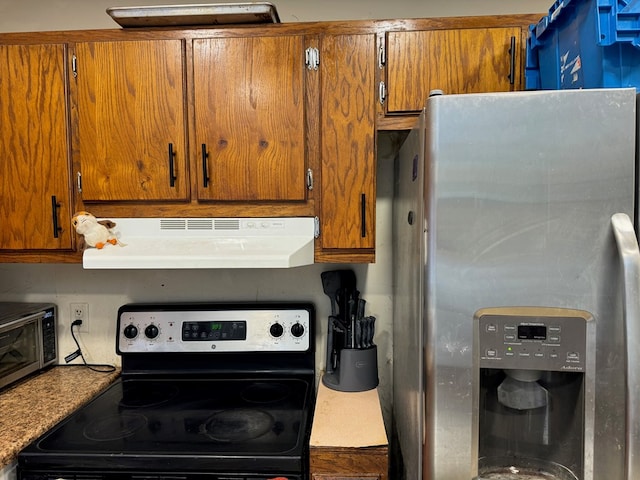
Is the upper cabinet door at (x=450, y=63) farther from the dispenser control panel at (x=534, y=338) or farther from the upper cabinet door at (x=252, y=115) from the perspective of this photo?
the dispenser control panel at (x=534, y=338)

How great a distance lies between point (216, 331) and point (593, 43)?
1.55m

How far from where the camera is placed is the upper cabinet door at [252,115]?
144 cm

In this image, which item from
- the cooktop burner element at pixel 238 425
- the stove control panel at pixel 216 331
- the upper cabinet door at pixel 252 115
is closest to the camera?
the cooktop burner element at pixel 238 425

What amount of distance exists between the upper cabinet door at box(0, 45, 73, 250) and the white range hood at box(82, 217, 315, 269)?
0.24 meters

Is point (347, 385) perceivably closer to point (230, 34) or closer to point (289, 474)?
point (289, 474)

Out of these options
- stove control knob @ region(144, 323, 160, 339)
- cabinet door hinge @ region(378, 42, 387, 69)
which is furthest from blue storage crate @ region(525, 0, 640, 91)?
stove control knob @ region(144, 323, 160, 339)

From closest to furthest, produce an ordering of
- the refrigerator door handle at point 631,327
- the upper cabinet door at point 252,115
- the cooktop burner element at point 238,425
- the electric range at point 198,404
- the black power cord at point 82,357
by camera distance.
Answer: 1. the refrigerator door handle at point 631,327
2. the electric range at point 198,404
3. the cooktop burner element at point 238,425
4. the upper cabinet door at point 252,115
5. the black power cord at point 82,357

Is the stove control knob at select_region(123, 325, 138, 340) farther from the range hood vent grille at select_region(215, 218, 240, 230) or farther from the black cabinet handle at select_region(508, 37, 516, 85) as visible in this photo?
the black cabinet handle at select_region(508, 37, 516, 85)

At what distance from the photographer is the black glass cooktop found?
4.06 feet

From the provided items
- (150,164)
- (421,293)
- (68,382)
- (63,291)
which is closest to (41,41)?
(150,164)

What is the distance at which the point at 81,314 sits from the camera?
1.92 meters

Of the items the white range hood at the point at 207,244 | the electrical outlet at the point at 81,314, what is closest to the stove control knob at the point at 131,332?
the electrical outlet at the point at 81,314

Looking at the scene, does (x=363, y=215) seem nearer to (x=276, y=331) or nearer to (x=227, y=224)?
(x=227, y=224)

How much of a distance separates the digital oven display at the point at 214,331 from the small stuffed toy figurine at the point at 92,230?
1.67 ft
